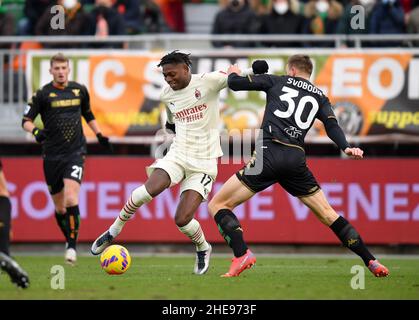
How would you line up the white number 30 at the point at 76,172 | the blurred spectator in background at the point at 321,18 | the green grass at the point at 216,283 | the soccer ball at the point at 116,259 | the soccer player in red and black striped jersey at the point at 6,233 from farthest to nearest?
the blurred spectator in background at the point at 321,18, the white number 30 at the point at 76,172, the soccer ball at the point at 116,259, the green grass at the point at 216,283, the soccer player in red and black striped jersey at the point at 6,233

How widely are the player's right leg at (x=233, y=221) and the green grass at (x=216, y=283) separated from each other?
0.65 feet

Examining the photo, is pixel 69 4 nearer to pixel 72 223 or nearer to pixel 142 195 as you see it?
pixel 72 223

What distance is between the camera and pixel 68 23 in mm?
19266

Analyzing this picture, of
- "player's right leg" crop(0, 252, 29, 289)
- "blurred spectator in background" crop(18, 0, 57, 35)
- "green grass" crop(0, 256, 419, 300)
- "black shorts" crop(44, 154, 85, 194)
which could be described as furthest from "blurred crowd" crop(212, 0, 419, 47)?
"player's right leg" crop(0, 252, 29, 289)

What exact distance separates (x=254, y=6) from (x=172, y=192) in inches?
180

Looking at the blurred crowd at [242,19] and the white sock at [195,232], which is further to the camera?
the blurred crowd at [242,19]

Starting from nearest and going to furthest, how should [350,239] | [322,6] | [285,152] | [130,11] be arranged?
[285,152]
[350,239]
[130,11]
[322,6]

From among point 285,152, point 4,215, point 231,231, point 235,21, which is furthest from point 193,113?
point 235,21

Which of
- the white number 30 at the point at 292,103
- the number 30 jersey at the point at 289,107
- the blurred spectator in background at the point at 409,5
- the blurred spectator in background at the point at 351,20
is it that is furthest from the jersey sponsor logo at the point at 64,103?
the blurred spectator in background at the point at 409,5

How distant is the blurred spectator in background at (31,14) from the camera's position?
66.7 feet

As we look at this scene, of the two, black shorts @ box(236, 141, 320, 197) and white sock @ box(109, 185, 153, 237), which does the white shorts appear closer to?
white sock @ box(109, 185, 153, 237)

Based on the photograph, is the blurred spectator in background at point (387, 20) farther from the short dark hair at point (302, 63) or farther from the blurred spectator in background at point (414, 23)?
the short dark hair at point (302, 63)

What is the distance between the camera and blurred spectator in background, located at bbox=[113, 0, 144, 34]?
796 inches

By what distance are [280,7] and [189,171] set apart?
7.98m
